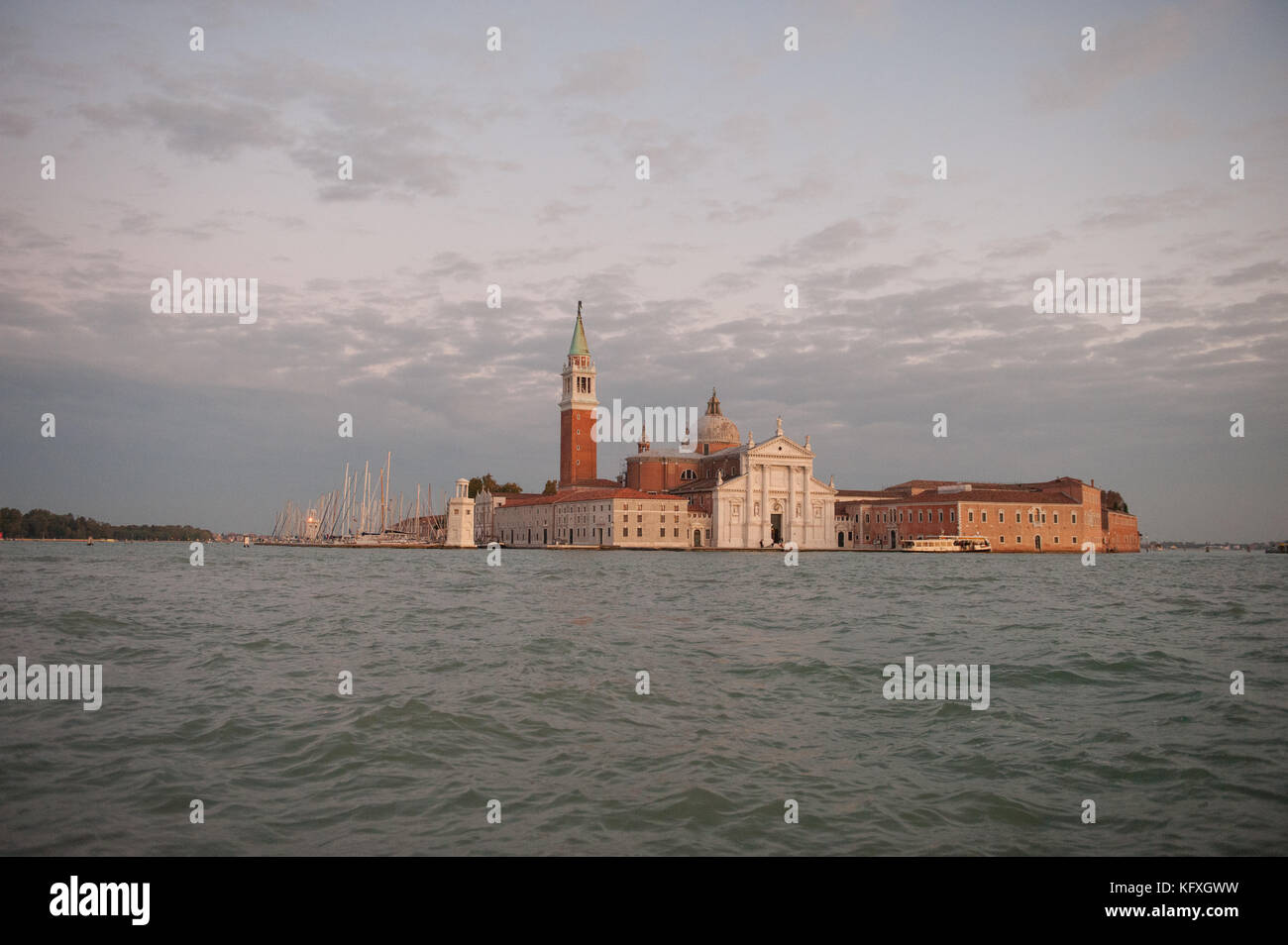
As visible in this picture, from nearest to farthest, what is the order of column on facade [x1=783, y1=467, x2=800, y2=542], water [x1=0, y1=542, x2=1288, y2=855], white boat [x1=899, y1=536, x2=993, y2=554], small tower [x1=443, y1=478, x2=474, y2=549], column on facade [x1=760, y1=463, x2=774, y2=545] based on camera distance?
water [x1=0, y1=542, x2=1288, y2=855], white boat [x1=899, y1=536, x2=993, y2=554], column on facade [x1=760, y1=463, x2=774, y2=545], column on facade [x1=783, y1=467, x2=800, y2=542], small tower [x1=443, y1=478, x2=474, y2=549]

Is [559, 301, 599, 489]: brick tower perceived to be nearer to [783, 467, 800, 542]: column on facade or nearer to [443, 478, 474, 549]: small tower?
[443, 478, 474, 549]: small tower

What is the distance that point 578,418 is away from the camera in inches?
3236

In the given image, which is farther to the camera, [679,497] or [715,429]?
[715,429]

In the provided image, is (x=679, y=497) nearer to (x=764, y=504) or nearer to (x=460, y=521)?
(x=764, y=504)

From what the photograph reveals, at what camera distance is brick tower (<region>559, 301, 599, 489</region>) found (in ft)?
269

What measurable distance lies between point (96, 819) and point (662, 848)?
2889 millimetres

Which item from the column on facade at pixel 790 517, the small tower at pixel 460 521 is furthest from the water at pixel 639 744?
the small tower at pixel 460 521

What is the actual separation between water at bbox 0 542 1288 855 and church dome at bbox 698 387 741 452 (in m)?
70.6

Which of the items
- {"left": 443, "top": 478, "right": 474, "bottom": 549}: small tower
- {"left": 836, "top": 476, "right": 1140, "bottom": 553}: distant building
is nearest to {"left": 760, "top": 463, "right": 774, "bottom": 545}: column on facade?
{"left": 836, "top": 476, "right": 1140, "bottom": 553}: distant building

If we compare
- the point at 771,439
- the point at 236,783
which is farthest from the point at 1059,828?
the point at 771,439

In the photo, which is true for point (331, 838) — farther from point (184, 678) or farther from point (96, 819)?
point (184, 678)

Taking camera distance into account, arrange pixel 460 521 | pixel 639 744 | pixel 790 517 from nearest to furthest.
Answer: pixel 639 744, pixel 790 517, pixel 460 521

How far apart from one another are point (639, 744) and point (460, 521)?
74683mm

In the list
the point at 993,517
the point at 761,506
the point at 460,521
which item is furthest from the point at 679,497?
the point at 993,517
